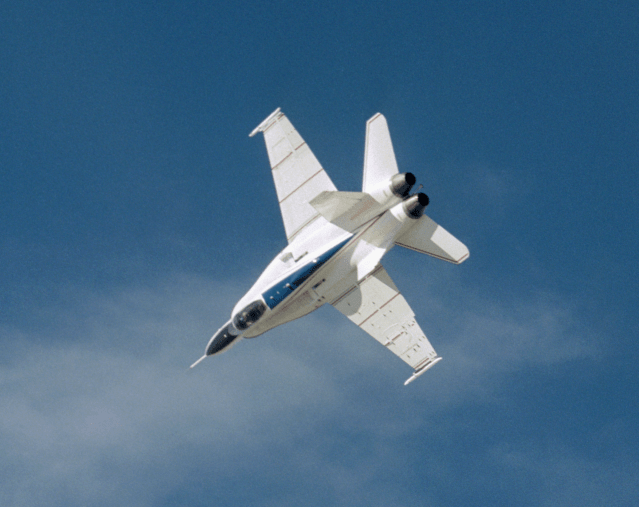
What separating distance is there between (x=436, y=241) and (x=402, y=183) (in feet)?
15.4

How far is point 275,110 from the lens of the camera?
45.3 metres

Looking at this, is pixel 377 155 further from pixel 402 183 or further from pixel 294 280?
pixel 294 280

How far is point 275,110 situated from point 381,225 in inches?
470

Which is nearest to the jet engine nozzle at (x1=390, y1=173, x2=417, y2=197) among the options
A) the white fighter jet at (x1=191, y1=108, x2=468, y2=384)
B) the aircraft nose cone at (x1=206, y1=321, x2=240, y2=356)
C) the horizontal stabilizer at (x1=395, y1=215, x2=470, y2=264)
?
the white fighter jet at (x1=191, y1=108, x2=468, y2=384)

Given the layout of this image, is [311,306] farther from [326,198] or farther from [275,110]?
[275,110]

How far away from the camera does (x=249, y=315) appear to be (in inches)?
1674

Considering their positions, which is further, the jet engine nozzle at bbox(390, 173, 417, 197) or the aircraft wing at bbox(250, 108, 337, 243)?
the aircraft wing at bbox(250, 108, 337, 243)

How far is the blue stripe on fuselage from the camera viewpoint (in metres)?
40.7

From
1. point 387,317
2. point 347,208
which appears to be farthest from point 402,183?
point 387,317

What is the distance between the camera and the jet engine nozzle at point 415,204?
38.9 m

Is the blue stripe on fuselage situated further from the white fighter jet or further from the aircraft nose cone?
the aircraft nose cone

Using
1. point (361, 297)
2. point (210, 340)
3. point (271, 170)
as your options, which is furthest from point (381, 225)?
point (210, 340)

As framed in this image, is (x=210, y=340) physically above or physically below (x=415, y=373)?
above

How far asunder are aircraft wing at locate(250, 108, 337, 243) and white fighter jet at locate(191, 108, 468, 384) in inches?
2.6
